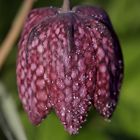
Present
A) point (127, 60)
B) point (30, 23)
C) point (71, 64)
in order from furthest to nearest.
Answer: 1. point (127, 60)
2. point (30, 23)
3. point (71, 64)

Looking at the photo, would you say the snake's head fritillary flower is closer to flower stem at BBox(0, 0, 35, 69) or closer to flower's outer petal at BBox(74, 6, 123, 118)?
flower's outer petal at BBox(74, 6, 123, 118)

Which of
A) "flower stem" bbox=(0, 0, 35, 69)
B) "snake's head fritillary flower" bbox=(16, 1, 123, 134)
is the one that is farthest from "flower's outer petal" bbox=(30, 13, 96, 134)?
"flower stem" bbox=(0, 0, 35, 69)

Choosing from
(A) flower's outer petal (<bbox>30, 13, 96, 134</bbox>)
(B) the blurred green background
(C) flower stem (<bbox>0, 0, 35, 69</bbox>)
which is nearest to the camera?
(A) flower's outer petal (<bbox>30, 13, 96, 134</bbox>)

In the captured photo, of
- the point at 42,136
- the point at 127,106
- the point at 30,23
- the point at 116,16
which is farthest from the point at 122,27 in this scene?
the point at 30,23

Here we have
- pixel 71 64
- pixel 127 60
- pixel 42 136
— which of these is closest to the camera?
pixel 71 64

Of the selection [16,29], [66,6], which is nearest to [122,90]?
[16,29]

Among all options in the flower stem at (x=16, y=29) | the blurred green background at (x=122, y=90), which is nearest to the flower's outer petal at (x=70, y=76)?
the flower stem at (x=16, y=29)

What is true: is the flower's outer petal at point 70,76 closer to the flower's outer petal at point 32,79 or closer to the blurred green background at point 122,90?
the flower's outer petal at point 32,79

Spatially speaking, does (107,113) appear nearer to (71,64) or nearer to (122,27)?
(71,64)
